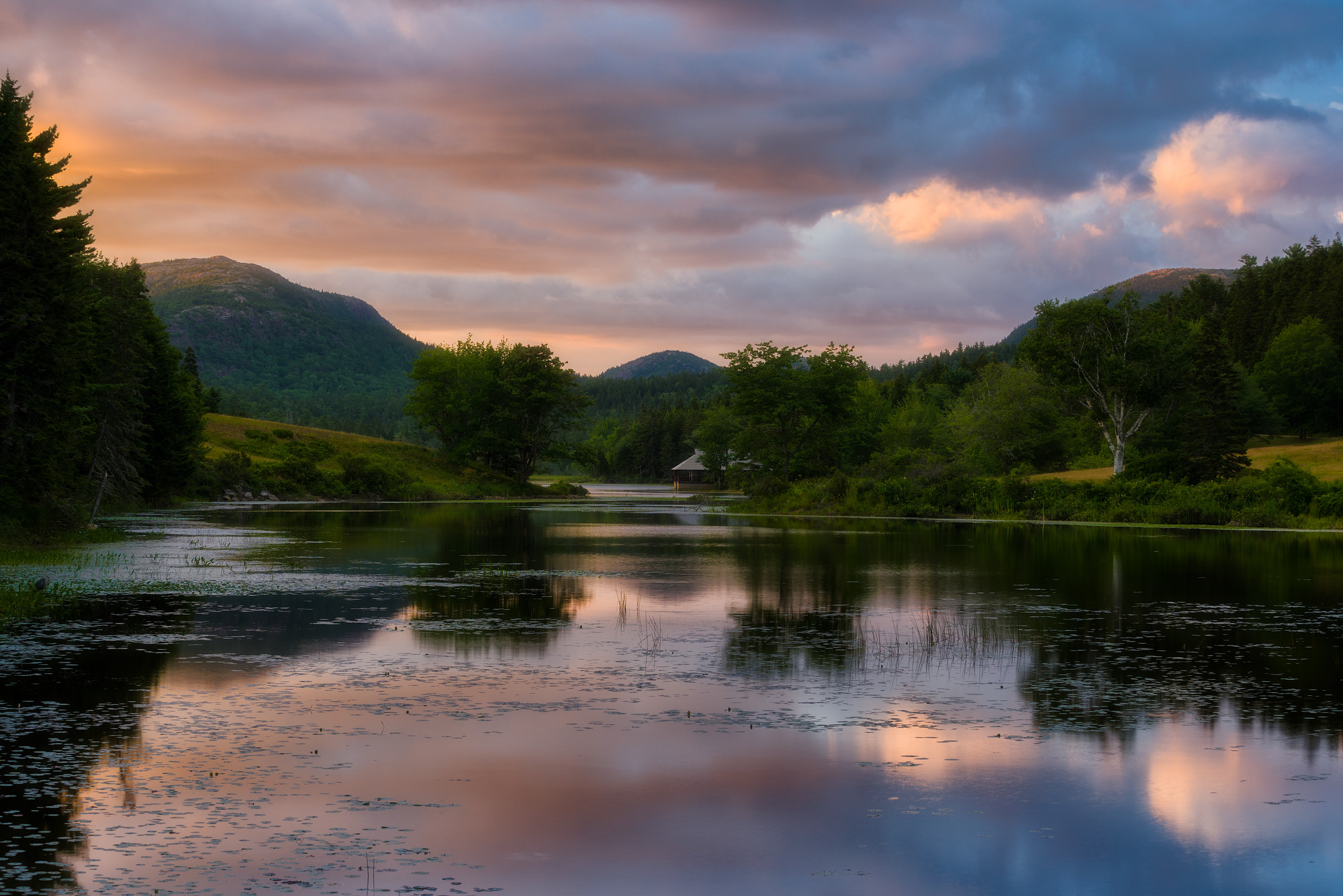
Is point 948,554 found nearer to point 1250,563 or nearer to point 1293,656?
point 1250,563

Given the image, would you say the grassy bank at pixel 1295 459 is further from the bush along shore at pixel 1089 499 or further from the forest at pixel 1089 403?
the bush along shore at pixel 1089 499

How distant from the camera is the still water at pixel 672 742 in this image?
300 inches

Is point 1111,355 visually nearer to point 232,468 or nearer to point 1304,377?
point 1304,377

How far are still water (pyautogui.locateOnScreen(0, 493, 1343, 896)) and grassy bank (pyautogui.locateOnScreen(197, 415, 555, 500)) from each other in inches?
2679

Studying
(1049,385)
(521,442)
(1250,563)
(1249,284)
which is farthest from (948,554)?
(1249,284)

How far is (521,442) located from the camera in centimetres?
11381

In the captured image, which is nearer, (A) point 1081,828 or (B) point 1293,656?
(A) point 1081,828

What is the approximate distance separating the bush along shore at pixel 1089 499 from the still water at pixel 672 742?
32261 millimetres

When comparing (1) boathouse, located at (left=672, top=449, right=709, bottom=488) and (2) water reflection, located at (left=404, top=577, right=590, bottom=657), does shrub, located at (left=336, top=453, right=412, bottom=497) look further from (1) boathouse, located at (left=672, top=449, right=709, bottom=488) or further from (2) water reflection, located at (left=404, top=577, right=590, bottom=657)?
(2) water reflection, located at (left=404, top=577, right=590, bottom=657)

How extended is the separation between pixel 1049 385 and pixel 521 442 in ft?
182

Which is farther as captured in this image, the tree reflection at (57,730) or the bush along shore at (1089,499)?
the bush along shore at (1089,499)

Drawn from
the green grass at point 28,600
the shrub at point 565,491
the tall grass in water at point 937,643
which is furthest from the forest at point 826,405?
the tall grass in water at point 937,643

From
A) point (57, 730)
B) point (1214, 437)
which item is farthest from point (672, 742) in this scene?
point (1214, 437)

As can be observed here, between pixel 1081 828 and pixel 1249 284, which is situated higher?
pixel 1249 284
